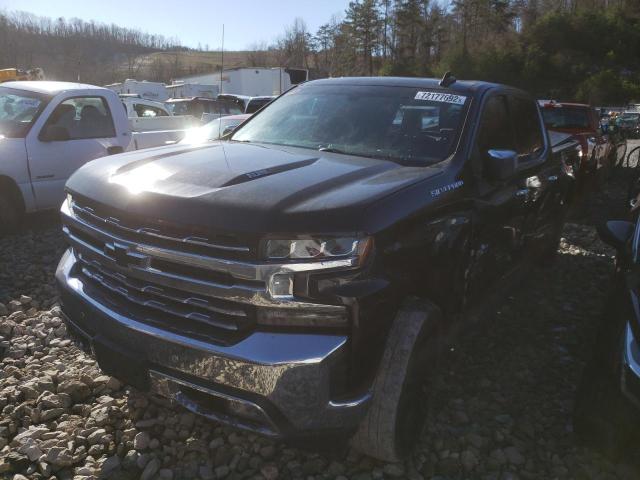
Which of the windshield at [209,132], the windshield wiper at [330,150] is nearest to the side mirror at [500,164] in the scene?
the windshield wiper at [330,150]

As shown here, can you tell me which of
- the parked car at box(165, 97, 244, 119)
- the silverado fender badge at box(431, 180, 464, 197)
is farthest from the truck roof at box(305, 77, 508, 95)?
the parked car at box(165, 97, 244, 119)

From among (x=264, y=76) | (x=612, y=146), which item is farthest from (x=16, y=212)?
(x=264, y=76)

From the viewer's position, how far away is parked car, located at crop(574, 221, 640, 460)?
2436 mm

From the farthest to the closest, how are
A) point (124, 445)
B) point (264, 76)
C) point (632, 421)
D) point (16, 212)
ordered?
point (264, 76) < point (16, 212) < point (124, 445) < point (632, 421)

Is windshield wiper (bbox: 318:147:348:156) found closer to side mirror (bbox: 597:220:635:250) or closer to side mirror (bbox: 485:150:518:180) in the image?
side mirror (bbox: 485:150:518:180)

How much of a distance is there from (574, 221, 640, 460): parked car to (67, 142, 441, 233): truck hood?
1192 millimetres

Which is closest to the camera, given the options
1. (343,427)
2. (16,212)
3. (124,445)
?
(343,427)

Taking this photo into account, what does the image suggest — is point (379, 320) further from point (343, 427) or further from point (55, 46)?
point (55, 46)

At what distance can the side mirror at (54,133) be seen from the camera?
638 cm

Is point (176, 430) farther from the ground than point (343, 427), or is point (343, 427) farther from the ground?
point (343, 427)

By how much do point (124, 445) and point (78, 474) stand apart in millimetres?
257

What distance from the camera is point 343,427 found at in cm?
219

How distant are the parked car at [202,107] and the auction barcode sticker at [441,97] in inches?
575

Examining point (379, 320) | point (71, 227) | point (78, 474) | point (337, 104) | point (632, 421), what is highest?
point (337, 104)
